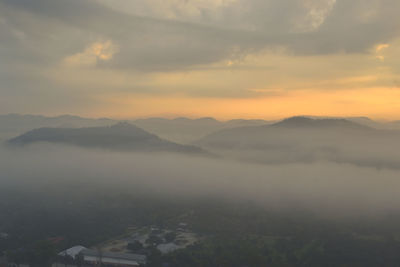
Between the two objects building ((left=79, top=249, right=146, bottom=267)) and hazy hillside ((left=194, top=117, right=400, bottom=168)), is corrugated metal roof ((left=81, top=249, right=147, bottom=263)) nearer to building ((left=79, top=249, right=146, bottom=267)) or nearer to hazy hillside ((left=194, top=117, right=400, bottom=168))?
building ((left=79, top=249, right=146, bottom=267))

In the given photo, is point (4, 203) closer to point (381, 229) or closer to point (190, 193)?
point (190, 193)

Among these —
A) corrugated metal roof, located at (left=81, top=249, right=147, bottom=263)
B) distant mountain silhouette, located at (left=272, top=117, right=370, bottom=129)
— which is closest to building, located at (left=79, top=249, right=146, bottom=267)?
corrugated metal roof, located at (left=81, top=249, right=147, bottom=263)

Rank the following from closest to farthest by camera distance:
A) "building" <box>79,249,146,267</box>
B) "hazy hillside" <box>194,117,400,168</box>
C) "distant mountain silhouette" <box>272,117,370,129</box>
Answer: "building" <box>79,249,146,267</box> → "hazy hillside" <box>194,117,400,168</box> → "distant mountain silhouette" <box>272,117,370,129</box>

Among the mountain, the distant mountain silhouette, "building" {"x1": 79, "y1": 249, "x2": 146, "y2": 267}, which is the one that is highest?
the distant mountain silhouette

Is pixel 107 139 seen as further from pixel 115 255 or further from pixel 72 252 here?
pixel 115 255

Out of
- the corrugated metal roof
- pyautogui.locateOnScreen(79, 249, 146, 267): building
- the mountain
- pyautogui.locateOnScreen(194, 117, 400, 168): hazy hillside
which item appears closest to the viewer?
pyautogui.locateOnScreen(79, 249, 146, 267): building

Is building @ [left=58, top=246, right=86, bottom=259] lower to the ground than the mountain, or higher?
lower

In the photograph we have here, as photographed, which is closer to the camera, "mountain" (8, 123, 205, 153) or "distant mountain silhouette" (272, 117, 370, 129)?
"mountain" (8, 123, 205, 153)
